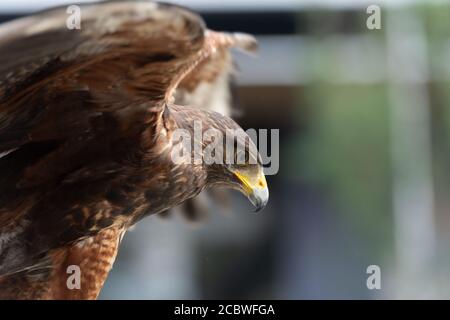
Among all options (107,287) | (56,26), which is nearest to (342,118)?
(107,287)

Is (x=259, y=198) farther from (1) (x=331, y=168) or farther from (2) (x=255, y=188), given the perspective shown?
(1) (x=331, y=168)

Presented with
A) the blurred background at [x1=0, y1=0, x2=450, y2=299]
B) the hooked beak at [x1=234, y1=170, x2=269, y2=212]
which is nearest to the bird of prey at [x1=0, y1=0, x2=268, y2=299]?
the hooked beak at [x1=234, y1=170, x2=269, y2=212]

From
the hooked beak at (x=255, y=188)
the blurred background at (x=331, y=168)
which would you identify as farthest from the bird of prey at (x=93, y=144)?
the blurred background at (x=331, y=168)

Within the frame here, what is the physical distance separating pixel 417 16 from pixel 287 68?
1.89m

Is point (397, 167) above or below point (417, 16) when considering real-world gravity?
below

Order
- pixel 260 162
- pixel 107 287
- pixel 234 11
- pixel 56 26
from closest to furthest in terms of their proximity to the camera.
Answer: pixel 56 26 → pixel 260 162 → pixel 107 287 → pixel 234 11

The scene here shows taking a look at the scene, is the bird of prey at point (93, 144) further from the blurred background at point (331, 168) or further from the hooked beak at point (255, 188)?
the blurred background at point (331, 168)

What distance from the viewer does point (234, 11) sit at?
12.6 metres

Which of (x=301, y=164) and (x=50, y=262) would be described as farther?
(x=301, y=164)

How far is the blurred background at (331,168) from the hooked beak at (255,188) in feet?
24.9

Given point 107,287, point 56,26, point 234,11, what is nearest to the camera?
point 56,26

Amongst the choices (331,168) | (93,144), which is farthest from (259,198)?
(331,168)

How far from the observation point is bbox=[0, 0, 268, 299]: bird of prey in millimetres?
3445

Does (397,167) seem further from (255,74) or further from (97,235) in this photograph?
(97,235)
